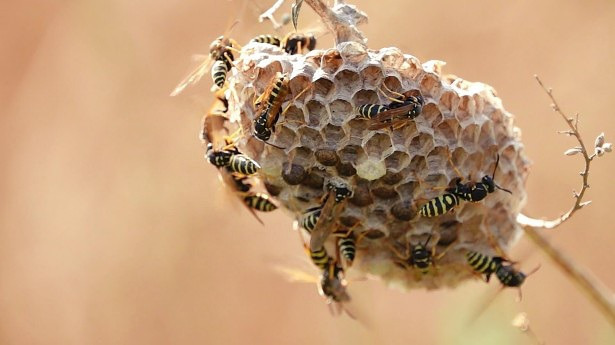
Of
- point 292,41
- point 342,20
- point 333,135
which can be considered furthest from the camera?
point 292,41

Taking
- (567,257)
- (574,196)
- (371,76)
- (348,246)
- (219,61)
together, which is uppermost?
(219,61)

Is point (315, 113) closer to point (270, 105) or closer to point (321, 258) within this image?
point (270, 105)

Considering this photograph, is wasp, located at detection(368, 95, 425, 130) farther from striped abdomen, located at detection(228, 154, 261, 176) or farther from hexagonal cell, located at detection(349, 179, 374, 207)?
striped abdomen, located at detection(228, 154, 261, 176)

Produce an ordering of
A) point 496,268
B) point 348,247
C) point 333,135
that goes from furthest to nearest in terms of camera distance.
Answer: point 496,268 → point 348,247 → point 333,135

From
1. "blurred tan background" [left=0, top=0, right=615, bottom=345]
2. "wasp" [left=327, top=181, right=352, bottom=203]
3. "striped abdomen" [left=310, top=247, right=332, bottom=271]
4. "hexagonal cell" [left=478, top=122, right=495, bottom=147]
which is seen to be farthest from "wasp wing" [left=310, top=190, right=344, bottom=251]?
"blurred tan background" [left=0, top=0, right=615, bottom=345]

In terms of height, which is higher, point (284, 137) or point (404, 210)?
point (284, 137)

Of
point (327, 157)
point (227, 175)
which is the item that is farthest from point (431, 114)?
point (227, 175)
